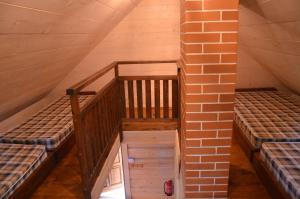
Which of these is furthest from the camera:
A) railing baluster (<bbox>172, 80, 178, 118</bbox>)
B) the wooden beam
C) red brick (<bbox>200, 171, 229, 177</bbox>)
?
the wooden beam

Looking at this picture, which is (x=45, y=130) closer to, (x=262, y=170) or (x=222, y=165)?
(x=222, y=165)

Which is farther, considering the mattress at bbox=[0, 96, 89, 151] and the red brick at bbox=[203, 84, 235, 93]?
the mattress at bbox=[0, 96, 89, 151]

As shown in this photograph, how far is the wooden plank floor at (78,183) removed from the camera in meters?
2.00

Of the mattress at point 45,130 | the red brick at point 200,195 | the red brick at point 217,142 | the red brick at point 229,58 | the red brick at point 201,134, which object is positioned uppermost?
the red brick at point 229,58

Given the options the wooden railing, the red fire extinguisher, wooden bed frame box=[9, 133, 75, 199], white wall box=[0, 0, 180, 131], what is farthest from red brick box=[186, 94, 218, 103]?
the red fire extinguisher

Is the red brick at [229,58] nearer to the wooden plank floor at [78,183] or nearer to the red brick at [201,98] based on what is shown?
the red brick at [201,98]

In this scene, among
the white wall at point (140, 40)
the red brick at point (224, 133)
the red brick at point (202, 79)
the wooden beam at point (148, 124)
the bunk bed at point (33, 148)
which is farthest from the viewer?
the white wall at point (140, 40)

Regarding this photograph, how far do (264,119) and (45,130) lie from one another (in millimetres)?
2483

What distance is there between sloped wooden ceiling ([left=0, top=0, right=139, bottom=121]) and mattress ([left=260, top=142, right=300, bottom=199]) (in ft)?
6.40

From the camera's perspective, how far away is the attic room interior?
1529 mm

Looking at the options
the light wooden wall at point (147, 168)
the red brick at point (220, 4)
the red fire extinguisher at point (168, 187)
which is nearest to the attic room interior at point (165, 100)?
the red brick at point (220, 4)

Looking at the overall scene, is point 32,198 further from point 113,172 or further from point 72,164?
point 113,172

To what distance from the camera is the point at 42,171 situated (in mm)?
2203

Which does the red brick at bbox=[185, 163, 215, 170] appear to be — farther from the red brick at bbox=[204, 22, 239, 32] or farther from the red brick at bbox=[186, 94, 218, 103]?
the red brick at bbox=[204, 22, 239, 32]
